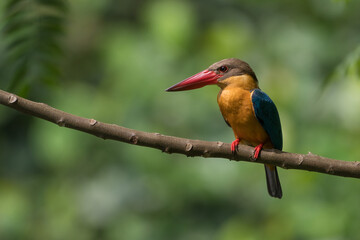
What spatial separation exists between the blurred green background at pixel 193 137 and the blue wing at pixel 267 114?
734mm

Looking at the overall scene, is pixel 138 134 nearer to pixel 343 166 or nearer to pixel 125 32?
pixel 343 166

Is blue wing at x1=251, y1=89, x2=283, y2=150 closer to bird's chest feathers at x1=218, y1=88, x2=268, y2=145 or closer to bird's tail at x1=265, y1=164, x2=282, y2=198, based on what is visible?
bird's chest feathers at x1=218, y1=88, x2=268, y2=145

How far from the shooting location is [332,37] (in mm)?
4254

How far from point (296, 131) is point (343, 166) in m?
1.87

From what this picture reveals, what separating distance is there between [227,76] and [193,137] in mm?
1279

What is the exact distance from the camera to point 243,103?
2.56 meters

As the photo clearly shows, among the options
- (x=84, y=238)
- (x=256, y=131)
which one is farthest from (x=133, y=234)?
(x=256, y=131)

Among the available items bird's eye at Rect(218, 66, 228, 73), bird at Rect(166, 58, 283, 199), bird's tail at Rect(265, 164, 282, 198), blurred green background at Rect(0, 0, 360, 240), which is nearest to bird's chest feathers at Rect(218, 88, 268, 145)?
bird at Rect(166, 58, 283, 199)

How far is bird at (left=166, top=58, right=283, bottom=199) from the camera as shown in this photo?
2.54 m

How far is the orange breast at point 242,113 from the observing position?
2557mm

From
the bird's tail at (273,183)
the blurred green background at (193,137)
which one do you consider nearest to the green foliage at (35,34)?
the bird's tail at (273,183)

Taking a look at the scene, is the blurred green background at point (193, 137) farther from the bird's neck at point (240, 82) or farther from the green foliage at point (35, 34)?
the green foliage at point (35, 34)

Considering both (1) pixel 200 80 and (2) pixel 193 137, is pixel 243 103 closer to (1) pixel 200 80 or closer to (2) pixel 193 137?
(1) pixel 200 80

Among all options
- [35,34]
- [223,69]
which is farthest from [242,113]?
[35,34]
